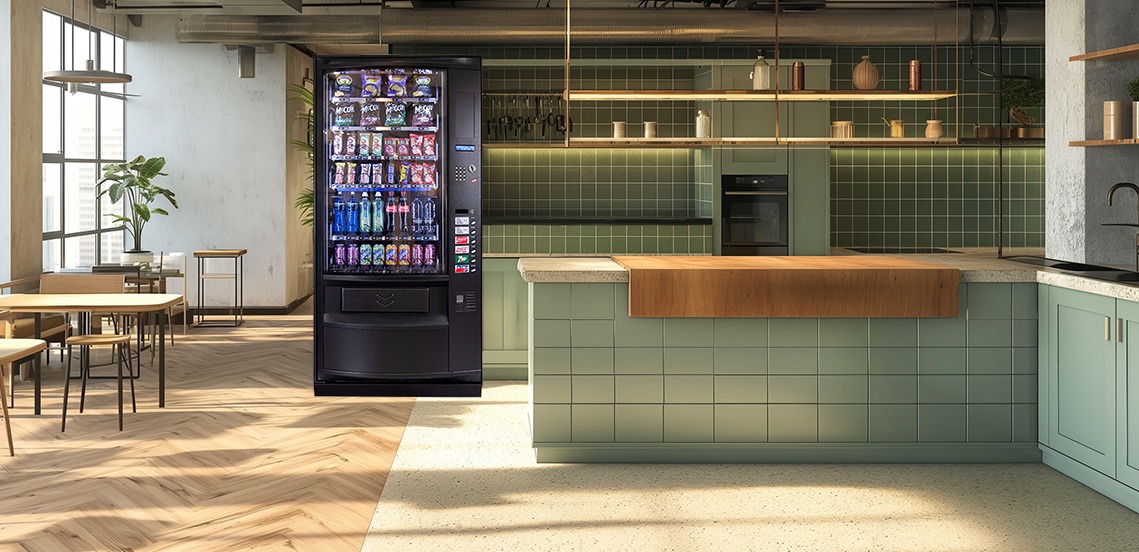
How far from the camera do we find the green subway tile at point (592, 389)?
5.29 metres

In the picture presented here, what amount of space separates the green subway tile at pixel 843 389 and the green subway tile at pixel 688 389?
55 centimetres

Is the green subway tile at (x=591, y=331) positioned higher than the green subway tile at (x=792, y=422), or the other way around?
the green subway tile at (x=591, y=331)

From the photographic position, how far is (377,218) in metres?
6.71

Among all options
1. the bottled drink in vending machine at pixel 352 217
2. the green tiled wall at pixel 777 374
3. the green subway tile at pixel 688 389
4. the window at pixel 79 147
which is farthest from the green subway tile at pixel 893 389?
the window at pixel 79 147

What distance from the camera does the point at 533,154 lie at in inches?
350

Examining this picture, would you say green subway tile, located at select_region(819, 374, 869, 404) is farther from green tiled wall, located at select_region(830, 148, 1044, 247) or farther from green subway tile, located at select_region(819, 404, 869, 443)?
green tiled wall, located at select_region(830, 148, 1044, 247)

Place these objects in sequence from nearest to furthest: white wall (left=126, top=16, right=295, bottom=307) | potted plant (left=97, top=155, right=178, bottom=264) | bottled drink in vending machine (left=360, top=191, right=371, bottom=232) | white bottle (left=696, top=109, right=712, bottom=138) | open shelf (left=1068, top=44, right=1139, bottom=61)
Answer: open shelf (left=1068, top=44, right=1139, bottom=61) < white bottle (left=696, top=109, right=712, bottom=138) < bottled drink in vending machine (left=360, top=191, right=371, bottom=232) < potted plant (left=97, top=155, right=178, bottom=264) < white wall (left=126, top=16, right=295, bottom=307)

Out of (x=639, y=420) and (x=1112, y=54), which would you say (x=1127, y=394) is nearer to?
(x=1112, y=54)

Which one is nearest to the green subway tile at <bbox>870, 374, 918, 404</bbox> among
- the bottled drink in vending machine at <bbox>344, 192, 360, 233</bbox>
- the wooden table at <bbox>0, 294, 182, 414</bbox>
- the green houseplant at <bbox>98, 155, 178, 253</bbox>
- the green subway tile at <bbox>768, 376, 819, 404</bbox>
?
the green subway tile at <bbox>768, 376, 819, 404</bbox>

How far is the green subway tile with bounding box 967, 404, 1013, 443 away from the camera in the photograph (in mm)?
5312

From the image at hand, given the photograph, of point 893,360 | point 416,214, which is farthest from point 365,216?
point 893,360

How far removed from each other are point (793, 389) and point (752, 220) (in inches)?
129

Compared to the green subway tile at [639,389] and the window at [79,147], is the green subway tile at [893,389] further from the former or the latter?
the window at [79,147]

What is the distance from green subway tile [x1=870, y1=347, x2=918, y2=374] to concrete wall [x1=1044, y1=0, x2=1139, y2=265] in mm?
1061
